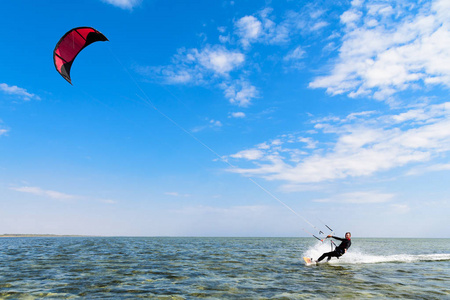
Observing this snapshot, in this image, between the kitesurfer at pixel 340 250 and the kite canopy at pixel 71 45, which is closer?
the kite canopy at pixel 71 45

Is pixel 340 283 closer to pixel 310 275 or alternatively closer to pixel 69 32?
pixel 310 275

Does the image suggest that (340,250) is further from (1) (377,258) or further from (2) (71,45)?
(2) (71,45)

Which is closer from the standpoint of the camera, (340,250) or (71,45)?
(71,45)

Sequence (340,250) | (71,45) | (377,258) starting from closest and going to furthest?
1. (71,45)
2. (340,250)
3. (377,258)

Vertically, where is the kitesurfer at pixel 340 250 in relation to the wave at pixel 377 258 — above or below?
above

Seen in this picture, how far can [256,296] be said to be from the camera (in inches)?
378

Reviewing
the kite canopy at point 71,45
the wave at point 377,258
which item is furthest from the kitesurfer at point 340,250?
the kite canopy at point 71,45

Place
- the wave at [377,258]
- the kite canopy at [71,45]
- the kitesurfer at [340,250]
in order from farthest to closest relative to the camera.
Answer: the wave at [377,258], the kitesurfer at [340,250], the kite canopy at [71,45]

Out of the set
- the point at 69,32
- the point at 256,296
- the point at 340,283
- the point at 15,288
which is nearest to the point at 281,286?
the point at 256,296

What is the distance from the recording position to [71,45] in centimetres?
1752

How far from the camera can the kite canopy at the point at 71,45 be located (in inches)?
640

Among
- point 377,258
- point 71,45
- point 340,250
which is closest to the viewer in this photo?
point 71,45

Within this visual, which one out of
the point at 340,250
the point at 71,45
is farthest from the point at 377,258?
the point at 71,45

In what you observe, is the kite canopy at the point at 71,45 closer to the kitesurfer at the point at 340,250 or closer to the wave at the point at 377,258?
the kitesurfer at the point at 340,250
